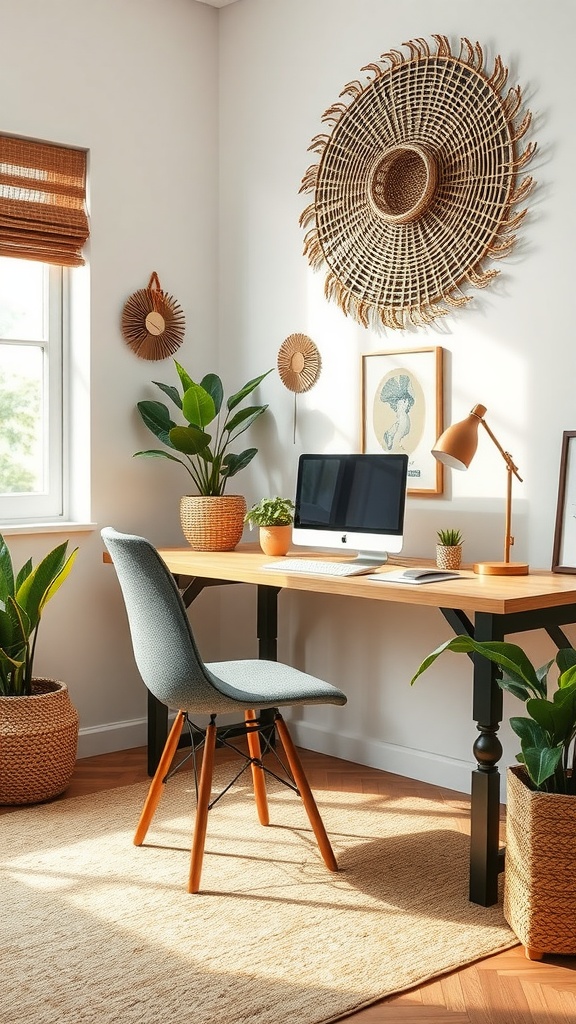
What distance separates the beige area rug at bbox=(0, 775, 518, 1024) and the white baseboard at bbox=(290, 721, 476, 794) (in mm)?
196

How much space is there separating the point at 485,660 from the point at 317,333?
68.9 inches

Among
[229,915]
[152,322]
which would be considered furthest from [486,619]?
[152,322]

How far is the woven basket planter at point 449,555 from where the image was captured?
3.23 meters

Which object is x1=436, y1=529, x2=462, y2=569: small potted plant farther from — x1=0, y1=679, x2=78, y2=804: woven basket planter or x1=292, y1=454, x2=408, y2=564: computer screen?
x1=0, y1=679, x2=78, y2=804: woven basket planter

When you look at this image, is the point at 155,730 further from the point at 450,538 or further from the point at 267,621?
the point at 450,538

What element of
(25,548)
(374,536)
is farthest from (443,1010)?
(25,548)

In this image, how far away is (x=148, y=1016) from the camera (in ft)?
6.86

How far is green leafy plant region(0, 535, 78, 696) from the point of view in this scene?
338 centimetres

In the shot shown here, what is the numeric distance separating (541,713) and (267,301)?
7.51ft

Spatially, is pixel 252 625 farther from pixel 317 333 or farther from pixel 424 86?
pixel 424 86

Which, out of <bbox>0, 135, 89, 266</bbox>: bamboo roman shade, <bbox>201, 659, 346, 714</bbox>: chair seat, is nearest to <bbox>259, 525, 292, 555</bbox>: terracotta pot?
<bbox>201, 659, 346, 714</bbox>: chair seat

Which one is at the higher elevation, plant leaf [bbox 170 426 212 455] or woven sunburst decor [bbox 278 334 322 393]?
woven sunburst decor [bbox 278 334 322 393]

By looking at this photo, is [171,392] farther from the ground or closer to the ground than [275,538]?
farther from the ground

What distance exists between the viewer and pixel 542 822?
2.36m
